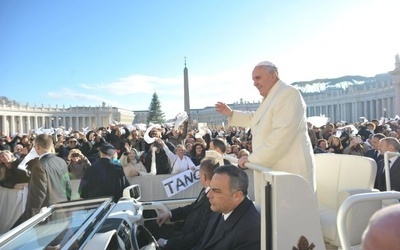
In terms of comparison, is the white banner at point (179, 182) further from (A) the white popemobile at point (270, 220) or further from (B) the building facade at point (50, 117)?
(B) the building facade at point (50, 117)

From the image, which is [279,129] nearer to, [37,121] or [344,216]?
[344,216]

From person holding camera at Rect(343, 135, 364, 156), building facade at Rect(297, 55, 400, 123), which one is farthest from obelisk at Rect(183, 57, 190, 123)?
building facade at Rect(297, 55, 400, 123)

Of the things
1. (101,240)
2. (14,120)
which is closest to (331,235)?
(101,240)

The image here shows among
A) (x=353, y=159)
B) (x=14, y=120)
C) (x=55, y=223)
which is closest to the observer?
(x=55, y=223)

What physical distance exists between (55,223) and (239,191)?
1.58m

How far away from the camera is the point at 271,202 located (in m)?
2.49

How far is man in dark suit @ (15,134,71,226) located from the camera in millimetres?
5430

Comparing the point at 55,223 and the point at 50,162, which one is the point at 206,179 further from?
the point at 50,162

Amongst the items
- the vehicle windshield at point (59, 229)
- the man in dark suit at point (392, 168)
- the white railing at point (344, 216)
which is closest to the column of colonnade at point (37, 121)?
the man in dark suit at point (392, 168)

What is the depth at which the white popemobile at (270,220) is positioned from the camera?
242cm

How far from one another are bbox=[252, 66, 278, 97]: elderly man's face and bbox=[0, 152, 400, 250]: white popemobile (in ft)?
3.58

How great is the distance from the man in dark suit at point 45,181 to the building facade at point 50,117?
9440 cm

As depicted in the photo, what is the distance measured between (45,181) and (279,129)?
146 inches

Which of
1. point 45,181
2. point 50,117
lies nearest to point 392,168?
point 45,181
